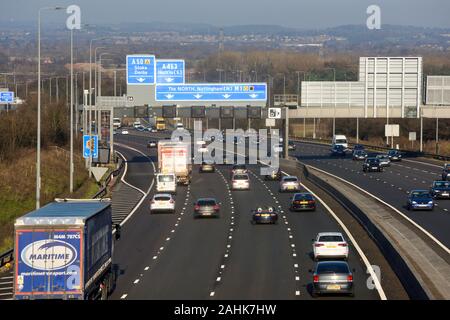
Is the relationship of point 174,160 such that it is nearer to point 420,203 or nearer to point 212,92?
point 212,92

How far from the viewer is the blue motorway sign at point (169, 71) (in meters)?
83.6

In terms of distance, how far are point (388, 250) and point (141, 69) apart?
49.6 meters

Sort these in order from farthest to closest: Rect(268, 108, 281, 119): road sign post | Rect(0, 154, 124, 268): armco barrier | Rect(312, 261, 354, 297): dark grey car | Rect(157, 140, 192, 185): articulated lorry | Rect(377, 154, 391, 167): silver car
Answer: Rect(268, 108, 281, 119): road sign post, Rect(377, 154, 391, 167): silver car, Rect(157, 140, 192, 185): articulated lorry, Rect(0, 154, 124, 268): armco barrier, Rect(312, 261, 354, 297): dark grey car

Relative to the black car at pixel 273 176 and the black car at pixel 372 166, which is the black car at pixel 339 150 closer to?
the black car at pixel 372 166

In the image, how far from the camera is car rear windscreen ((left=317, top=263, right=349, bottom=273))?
1126 inches

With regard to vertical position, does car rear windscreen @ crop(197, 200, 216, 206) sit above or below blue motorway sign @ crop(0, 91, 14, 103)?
below

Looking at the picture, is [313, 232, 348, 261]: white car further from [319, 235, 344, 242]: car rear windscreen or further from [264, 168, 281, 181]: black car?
[264, 168, 281, 181]: black car

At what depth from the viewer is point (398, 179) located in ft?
244

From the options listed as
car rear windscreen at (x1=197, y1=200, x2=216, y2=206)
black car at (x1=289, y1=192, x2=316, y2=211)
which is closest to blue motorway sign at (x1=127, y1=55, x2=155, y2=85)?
black car at (x1=289, y1=192, x2=316, y2=211)

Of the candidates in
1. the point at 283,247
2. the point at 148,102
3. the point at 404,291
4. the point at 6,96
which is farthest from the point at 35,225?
the point at 6,96

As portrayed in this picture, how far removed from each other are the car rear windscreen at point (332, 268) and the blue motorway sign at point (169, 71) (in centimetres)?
5569

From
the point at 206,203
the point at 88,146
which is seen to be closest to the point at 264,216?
the point at 206,203

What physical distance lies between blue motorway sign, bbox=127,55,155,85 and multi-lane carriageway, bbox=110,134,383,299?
842 inches

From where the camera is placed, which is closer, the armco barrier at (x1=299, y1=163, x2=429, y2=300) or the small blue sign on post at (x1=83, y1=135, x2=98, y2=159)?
the armco barrier at (x1=299, y1=163, x2=429, y2=300)
